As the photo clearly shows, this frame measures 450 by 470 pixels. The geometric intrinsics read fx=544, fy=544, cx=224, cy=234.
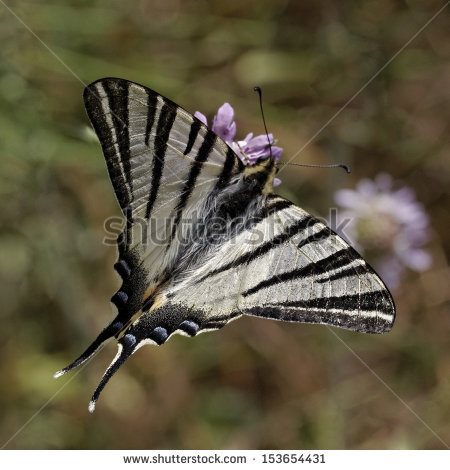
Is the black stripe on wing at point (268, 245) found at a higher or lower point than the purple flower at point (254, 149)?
lower

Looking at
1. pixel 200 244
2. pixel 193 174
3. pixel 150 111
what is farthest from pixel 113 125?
pixel 200 244

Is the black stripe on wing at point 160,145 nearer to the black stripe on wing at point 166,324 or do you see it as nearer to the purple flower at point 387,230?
the black stripe on wing at point 166,324

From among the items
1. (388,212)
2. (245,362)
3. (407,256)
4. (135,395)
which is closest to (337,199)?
(388,212)

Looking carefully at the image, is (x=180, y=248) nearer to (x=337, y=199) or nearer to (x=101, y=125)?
(x=101, y=125)

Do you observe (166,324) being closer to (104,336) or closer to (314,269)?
(104,336)

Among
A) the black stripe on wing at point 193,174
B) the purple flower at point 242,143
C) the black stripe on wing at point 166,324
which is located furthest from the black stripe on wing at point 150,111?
the black stripe on wing at point 166,324

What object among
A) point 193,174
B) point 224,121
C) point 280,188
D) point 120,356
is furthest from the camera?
point 280,188
